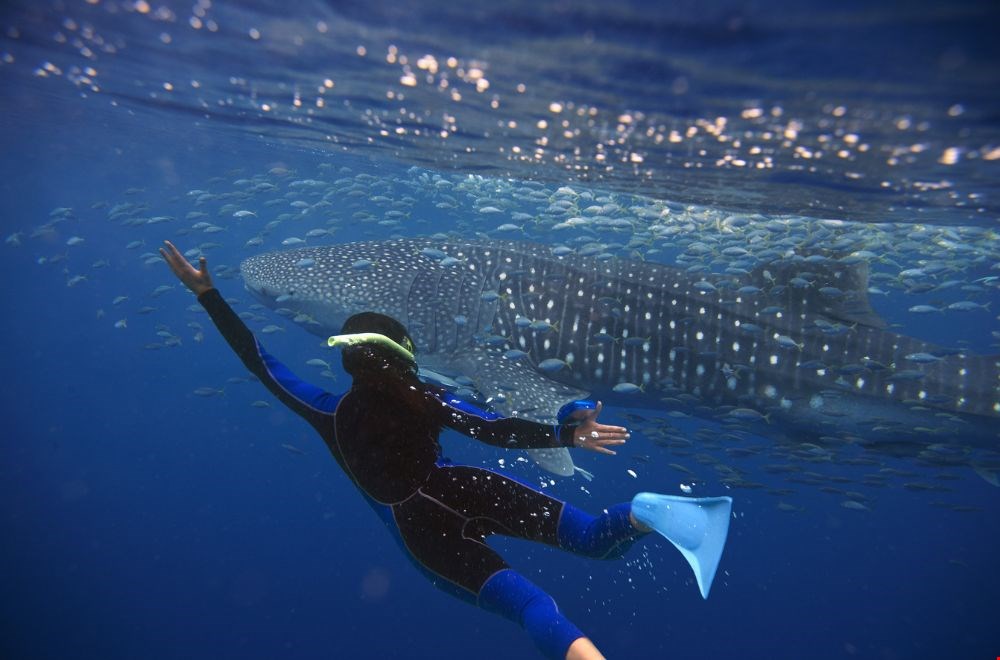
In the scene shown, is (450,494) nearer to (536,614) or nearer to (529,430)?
(529,430)

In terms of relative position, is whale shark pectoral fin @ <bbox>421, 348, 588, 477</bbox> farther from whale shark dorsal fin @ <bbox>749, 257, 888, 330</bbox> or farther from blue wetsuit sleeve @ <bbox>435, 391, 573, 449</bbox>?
whale shark dorsal fin @ <bbox>749, 257, 888, 330</bbox>

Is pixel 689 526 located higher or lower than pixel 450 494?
higher

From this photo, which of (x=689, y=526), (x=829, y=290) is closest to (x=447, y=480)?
(x=689, y=526)

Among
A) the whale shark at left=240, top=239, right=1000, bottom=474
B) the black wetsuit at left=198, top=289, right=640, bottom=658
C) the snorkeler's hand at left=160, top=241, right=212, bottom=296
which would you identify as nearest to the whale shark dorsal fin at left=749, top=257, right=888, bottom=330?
the whale shark at left=240, top=239, right=1000, bottom=474

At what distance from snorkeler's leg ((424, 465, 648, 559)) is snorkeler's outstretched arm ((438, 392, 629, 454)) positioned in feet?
1.05

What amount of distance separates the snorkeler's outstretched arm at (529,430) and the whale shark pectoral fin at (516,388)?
2240mm

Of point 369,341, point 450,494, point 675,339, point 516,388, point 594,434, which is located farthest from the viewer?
point 675,339

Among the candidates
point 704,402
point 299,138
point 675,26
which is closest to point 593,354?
point 704,402

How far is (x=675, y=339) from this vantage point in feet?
25.1

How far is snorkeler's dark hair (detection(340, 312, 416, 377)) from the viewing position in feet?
11.0

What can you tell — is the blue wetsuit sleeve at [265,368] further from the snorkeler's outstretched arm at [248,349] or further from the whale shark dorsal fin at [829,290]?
the whale shark dorsal fin at [829,290]

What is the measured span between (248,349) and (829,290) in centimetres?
744

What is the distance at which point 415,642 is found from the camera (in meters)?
12.5

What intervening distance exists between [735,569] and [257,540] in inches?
815
